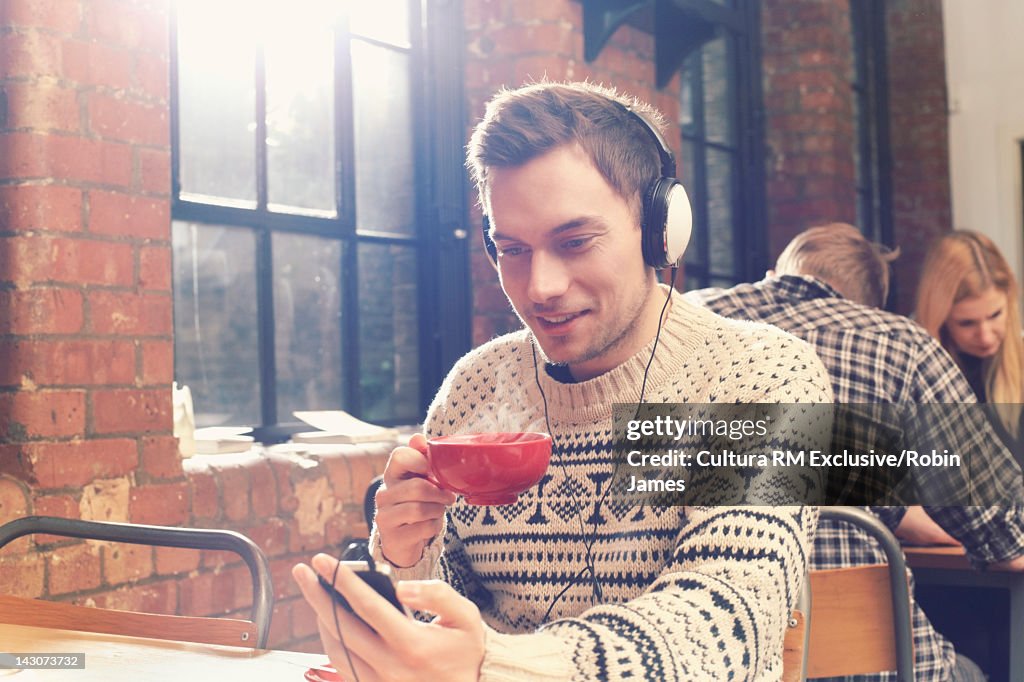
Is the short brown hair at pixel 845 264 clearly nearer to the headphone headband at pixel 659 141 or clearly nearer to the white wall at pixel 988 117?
the headphone headband at pixel 659 141

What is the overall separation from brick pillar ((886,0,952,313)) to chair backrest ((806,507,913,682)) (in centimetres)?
473

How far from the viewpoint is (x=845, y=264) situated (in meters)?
2.82

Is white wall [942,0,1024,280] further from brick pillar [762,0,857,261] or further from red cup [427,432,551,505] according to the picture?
red cup [427,432,551,505]

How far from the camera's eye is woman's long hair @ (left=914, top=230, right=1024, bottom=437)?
3.35 metres

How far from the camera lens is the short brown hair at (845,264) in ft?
9.25

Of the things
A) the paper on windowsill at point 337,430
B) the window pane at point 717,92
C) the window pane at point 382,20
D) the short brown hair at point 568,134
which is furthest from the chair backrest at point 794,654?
the window pane at point 717,92

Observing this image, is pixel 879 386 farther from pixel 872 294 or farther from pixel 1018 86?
pixel 1018 86

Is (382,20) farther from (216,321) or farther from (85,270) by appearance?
(85,270)

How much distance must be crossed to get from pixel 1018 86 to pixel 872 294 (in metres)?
4.09

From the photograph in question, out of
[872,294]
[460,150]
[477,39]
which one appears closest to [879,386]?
[872,294]

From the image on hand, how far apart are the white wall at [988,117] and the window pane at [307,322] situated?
4500 millimetres

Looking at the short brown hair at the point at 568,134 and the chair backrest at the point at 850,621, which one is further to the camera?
the chair backrest at the point at 850,621

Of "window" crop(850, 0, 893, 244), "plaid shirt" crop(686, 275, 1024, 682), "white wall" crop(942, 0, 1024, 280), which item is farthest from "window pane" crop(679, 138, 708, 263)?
"white wall" crop(942, 0, 1024, 280)

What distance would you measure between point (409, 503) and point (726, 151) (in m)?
3.82
